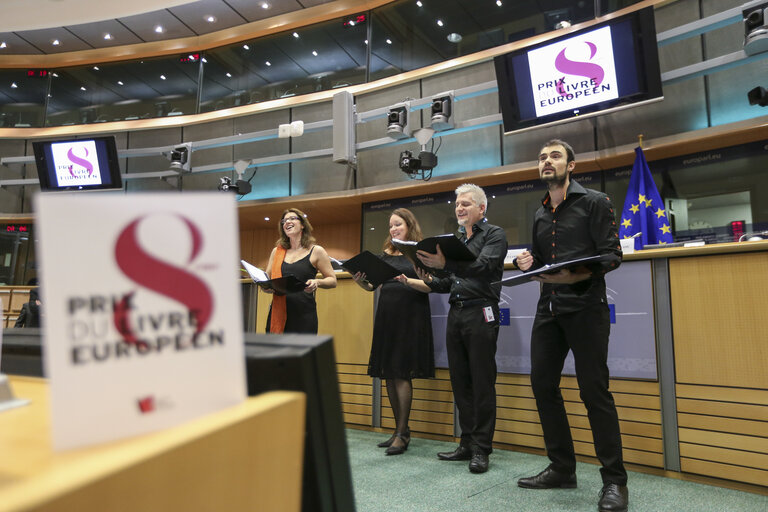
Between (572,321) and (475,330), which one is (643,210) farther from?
(572,321)

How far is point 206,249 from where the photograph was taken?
365mm

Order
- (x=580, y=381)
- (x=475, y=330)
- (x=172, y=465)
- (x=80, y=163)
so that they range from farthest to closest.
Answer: (x=80, y=163) → (x=475, y=330) → (x=580, y=381) → (x=172, y=465)

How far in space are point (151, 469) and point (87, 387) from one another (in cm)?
7

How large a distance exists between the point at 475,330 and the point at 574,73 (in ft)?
10.3

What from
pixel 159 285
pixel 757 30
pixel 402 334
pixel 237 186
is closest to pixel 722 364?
pixel 402 334

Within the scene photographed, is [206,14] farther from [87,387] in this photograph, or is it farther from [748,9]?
[87,387]

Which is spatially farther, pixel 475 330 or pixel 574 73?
pixel 574 73

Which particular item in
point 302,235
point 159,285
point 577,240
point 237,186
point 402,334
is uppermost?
point 237,186

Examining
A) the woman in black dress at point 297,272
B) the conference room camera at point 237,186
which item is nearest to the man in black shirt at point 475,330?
the woman in black dress at point 297,272

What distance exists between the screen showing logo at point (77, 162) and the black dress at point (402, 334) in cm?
576

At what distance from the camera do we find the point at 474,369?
259cm

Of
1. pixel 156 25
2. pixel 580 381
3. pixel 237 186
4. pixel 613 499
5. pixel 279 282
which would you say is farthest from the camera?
pixel 156 25

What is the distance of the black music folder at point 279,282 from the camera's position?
2.75 m

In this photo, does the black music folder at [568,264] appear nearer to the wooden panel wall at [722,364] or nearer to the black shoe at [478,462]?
the wooden panel wall at [722,364]
